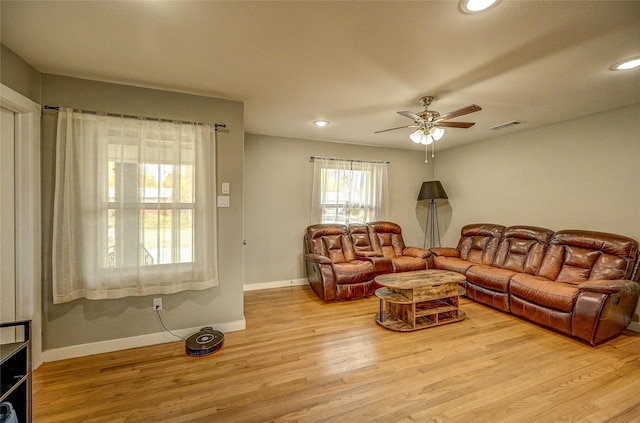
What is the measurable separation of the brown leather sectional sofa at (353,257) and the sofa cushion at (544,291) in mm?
1377

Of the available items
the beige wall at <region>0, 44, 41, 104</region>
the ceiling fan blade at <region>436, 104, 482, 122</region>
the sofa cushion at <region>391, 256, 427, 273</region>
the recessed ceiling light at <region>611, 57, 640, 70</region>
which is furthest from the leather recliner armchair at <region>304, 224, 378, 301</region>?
the beige wall at <region>0, 44, 41, 104</region>

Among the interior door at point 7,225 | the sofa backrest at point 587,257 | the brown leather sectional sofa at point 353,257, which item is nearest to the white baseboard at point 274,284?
the brown leather sectional sofa at point 353,257

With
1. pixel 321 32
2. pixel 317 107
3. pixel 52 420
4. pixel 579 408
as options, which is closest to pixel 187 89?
pixel 317 107

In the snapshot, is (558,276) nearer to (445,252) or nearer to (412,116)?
(445,252)

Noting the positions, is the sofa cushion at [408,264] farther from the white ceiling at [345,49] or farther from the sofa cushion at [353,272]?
the white ceiling at [345,49]

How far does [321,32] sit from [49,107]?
2.38m

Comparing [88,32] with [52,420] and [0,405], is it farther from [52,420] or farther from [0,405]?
[52,420]

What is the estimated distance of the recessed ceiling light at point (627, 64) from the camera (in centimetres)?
205

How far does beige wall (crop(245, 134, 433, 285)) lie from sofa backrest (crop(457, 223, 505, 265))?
2363 mm

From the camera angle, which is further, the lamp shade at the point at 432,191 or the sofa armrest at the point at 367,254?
the lamp shade at the point at 432,191

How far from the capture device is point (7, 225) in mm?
2002

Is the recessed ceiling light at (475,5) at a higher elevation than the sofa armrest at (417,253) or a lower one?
higher

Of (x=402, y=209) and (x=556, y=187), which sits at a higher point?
(x=556, y=187)

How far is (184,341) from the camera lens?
105 inches
